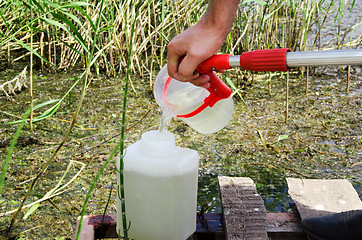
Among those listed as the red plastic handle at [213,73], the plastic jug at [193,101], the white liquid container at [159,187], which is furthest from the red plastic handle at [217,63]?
the white liquid container at [159,187]

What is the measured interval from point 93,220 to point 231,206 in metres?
0.46

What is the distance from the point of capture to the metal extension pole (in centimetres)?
104

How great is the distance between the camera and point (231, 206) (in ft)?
4.84

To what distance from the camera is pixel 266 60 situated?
113cm

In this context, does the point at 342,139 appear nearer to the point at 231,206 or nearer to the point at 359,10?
the point at 231,206

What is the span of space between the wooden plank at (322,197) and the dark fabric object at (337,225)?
0.20 feet

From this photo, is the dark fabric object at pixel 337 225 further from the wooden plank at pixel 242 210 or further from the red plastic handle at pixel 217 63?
the red plastic handle at pixel 217 63

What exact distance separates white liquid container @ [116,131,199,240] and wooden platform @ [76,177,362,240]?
11cm

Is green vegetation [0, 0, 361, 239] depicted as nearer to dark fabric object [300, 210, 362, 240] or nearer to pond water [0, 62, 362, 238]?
pond water [0, 62, 362, 238]

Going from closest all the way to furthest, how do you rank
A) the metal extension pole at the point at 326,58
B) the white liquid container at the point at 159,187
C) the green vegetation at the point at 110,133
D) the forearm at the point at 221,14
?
the metal extension pole at the point at 326,58 → the forearm at the point at 221,14 → the white liquid container at the point at 159,187 → the green vegetation at the point at 110,133

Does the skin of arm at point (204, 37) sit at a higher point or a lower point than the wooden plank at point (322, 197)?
higher

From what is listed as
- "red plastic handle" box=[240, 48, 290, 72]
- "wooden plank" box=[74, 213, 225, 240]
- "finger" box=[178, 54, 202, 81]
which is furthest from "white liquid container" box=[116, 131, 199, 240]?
"red plastic handle" box=[240, 48, 290, 72]

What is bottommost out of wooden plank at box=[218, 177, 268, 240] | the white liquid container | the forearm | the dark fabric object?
the dark fabric object

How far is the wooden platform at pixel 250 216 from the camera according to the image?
1.40 metres
